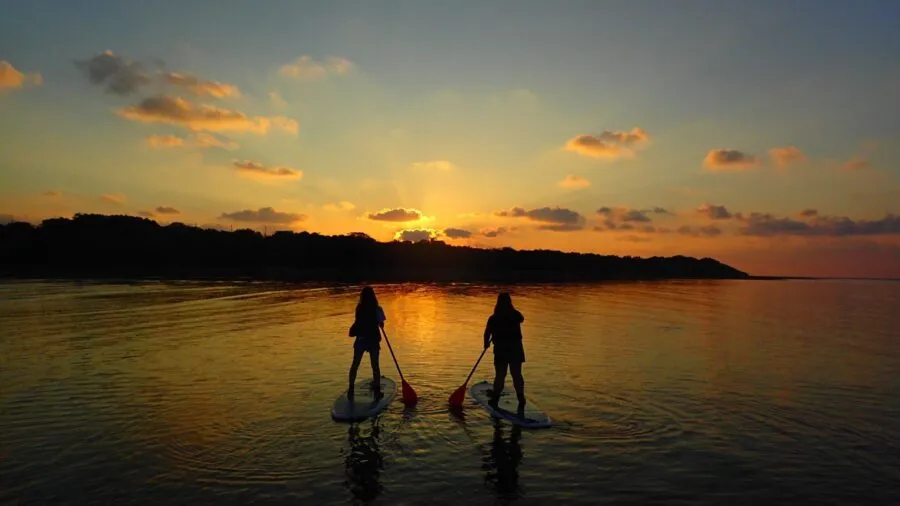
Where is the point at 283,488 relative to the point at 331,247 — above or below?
below

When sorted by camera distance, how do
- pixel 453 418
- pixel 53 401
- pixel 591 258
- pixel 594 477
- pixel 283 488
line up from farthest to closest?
1. pixel 591 258
2. pixel 53 401
3. pixel 453 418
4. pixel 594 477
5. pixel 283 488

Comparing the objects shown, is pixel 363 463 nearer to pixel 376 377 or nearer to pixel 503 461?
pixel 503 461

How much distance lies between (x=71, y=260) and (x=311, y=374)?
124957mm

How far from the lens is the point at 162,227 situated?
475ft

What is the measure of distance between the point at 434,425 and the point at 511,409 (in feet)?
6.78

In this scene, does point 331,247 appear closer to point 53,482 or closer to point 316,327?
point 316,327

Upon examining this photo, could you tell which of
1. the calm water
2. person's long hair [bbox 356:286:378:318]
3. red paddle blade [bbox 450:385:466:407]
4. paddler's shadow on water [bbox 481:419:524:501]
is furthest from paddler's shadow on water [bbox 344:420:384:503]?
person's long hair [bbox 356:286:378:318]

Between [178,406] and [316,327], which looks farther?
[316,327]

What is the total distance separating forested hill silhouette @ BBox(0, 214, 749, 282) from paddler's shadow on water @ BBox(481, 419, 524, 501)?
87711 millimetres

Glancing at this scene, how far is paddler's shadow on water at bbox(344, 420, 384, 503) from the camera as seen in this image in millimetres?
9305

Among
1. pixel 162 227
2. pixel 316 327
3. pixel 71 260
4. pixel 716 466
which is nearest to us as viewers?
pixel 716 466

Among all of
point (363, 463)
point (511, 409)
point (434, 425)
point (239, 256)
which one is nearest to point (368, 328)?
point (434, 425)

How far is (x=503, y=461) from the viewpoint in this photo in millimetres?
10828

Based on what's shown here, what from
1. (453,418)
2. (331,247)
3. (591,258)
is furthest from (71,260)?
(591,258)
